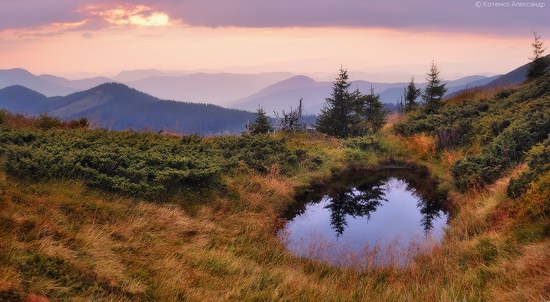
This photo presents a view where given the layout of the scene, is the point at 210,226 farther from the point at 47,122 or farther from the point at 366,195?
the point at 47,122

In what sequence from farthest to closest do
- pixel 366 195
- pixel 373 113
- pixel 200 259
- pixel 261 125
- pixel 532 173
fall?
pixel 373 113
pixel 261 125
pixel 366 195
pixel 532 173
pixel 200 259

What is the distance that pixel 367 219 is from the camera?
14438 mm

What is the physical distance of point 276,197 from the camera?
14695 mm

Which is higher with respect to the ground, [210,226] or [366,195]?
[210,226]

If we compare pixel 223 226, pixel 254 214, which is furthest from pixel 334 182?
pixel 223 226

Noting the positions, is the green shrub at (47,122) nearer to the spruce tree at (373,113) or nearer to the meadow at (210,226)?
the meadow at (210,226)

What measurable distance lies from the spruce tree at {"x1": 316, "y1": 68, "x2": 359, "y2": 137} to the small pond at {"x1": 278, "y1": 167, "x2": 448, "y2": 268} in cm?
727

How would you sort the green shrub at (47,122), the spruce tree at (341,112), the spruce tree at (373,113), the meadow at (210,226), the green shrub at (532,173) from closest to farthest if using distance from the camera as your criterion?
the meadow at (210,226) → the green shrub at (532,173) → the green shrub at (47,122) → the spruce tree at (341,112) → the spruce tree at (373,113)

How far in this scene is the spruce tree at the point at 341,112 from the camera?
2669 centimetres

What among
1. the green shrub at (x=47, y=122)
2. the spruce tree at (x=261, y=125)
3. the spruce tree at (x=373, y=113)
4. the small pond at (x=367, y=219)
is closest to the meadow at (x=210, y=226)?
the green shrub at (x=47, y=122)

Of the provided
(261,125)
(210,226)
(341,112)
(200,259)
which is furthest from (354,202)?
(341,112)

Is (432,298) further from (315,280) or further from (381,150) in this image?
(381,150)

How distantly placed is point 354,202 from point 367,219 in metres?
1.72

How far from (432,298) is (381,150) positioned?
15.7 metres
